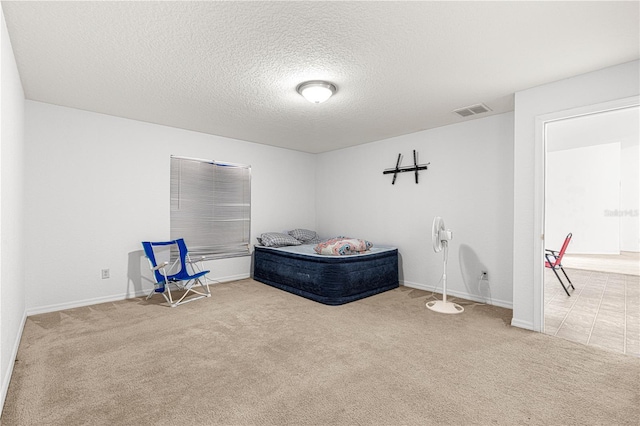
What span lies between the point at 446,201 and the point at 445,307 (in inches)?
63.9

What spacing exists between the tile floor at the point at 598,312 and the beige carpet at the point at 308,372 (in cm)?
35

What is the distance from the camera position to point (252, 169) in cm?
573

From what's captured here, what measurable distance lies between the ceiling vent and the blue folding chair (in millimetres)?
4166

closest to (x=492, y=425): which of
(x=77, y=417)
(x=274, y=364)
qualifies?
(x=274, y=364)

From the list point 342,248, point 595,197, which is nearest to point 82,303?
point 342,248

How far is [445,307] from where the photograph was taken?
386 cm

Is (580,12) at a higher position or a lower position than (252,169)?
higher

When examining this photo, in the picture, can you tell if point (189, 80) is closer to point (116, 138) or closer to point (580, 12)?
point (116, 138)

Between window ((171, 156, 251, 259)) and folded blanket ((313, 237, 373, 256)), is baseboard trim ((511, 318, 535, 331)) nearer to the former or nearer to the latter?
folded blanket ((313, 237, 373, 256))

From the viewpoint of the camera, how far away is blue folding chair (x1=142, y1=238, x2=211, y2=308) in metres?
4.09

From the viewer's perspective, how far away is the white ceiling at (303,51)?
2.01 metres

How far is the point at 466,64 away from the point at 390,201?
287 cm

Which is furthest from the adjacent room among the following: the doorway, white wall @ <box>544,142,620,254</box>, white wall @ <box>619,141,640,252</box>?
white wall @ <box>619,141,640,252</box>

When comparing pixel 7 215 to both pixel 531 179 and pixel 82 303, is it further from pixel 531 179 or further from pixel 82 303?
pixel 531 179
